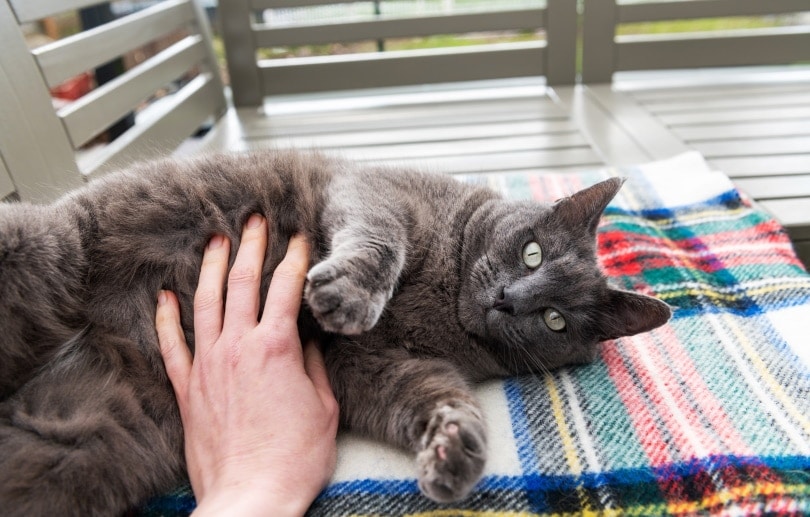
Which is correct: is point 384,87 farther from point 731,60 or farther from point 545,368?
point 545,368

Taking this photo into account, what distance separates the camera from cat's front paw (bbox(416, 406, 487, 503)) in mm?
875

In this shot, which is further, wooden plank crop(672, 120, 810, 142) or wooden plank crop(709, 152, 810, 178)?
wooden plank crop(672, 120, 810, 142)

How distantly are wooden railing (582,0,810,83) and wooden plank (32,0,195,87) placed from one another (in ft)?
5.89

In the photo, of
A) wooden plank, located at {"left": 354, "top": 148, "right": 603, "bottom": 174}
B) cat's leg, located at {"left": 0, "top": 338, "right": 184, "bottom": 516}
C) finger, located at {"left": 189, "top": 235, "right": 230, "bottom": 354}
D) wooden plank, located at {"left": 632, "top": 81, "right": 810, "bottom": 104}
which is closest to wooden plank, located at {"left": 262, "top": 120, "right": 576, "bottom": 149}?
wooden plank, located at {"left": 354, "top": 148, "right": 603, "bottom": 174}

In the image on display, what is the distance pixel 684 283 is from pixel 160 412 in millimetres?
1197

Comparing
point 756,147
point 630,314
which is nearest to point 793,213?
point 756,147

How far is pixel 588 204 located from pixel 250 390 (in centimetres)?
81

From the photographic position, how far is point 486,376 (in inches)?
48.3

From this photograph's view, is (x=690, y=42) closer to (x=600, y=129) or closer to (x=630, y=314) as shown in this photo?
(x=600, y=129)

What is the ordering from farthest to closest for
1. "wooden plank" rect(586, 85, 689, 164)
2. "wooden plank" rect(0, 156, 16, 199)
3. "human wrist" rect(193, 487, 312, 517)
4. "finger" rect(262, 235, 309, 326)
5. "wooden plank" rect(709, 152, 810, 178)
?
"wooden plank" rect(586, 85, 689, 164), "wooden plank" rect(709, 152, 810, 178), "wooden plank" rect(0, 156, 16, 199), "finger" rect(262, 235, 309, 326), "human wrist" rect(193, 487, 312, 517)

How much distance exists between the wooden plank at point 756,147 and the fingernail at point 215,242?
1.71m

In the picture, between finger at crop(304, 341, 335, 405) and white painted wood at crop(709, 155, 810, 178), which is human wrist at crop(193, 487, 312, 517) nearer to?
finger at crop(304, 341, 335, 405)

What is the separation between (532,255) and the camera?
125cm

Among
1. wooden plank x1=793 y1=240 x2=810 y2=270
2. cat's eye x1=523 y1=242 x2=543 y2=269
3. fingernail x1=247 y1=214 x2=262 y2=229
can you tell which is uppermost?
fingernail x1=247 y1=214 x2=262 y2=229
